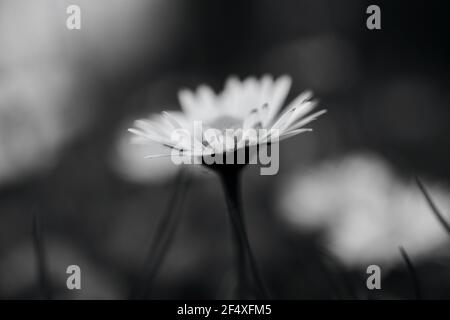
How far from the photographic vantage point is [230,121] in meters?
0.55

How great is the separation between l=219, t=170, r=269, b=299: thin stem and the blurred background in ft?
0.26

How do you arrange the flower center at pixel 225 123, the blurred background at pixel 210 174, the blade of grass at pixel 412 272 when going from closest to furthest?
the blade of grass at pixel 412 272 < the flower center at pixel 225 123 < the blurred background at pixel 210 174

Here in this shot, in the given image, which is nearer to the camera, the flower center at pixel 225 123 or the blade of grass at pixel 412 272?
the blade of grass at pixel 412 272

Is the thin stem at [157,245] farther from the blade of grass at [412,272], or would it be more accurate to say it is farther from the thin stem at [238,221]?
the blade of grass at [412,272]

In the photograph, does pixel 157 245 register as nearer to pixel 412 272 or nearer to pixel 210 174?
pixel 210 174

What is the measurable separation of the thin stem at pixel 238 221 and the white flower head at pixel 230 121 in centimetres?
4

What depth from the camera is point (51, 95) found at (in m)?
1.11

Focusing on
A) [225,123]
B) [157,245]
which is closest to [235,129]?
[225,123]

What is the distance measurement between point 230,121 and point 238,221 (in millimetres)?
131

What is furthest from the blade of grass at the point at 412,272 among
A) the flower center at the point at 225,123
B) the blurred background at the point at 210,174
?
the flower center at the point at 225,123

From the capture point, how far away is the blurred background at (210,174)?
66 centimetres

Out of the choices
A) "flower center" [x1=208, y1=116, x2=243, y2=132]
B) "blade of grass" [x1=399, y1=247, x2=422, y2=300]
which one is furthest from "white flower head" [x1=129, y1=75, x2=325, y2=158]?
"blade of grass" [x1=399, y1=247, x2=422, y2=300]

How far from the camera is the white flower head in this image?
437mm

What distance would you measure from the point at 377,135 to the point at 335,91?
0.15m
